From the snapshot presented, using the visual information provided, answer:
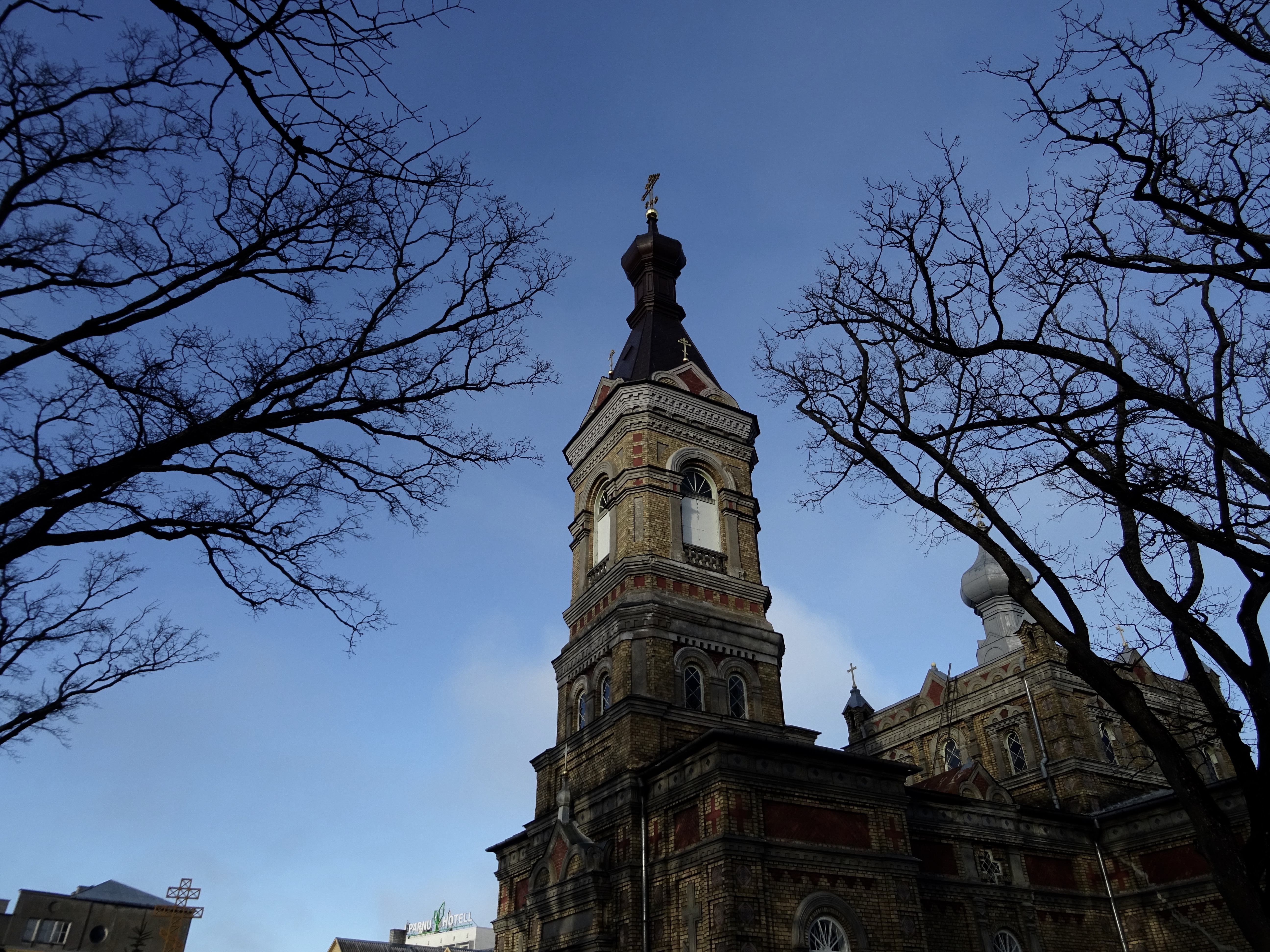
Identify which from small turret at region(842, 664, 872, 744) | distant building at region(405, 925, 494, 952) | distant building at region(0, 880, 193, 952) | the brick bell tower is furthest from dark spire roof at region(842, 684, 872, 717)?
distant building at region(405, 925, 494, 952)

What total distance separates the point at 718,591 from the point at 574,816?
6099 mm

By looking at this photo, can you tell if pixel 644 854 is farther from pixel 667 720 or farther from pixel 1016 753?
pixel 1016 753

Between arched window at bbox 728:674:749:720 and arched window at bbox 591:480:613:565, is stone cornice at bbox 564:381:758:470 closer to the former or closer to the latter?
arched window at bbox 591:480:613:565

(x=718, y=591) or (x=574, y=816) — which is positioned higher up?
(x=718, y=591)

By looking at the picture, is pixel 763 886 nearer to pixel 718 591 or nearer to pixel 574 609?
pixel 718 591

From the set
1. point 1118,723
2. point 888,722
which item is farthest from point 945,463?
point 888,722

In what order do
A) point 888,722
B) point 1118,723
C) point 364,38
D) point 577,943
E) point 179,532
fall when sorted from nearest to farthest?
point 364,38 < point 179,532 < point 577,943 < point 1118,723 < point 888,722

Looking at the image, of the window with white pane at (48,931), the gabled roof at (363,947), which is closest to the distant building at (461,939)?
the gabled roof at (363,947)

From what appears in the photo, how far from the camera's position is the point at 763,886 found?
48.1 feet

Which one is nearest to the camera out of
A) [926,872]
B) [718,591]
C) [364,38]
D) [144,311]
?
[364,38]

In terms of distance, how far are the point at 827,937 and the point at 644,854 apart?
3547 millimetres

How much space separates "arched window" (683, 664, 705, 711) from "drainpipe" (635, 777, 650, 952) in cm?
275

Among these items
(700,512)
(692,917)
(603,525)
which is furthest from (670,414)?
(692,917)

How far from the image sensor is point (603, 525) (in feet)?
77.4
